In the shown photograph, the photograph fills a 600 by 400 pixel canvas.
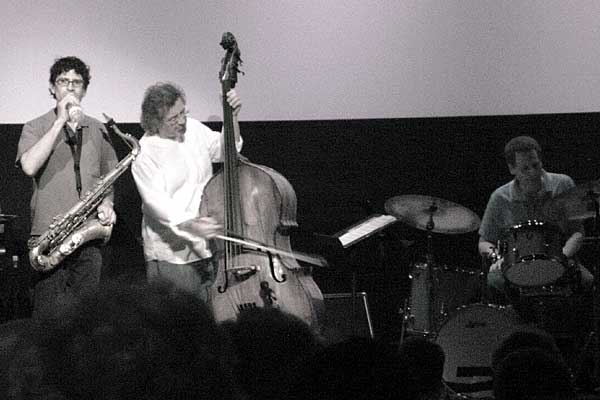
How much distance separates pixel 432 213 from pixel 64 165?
1975mm

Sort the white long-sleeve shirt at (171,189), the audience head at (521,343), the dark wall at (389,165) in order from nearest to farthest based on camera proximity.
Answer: the audience head at (521,343) < the white long-sleeve shirt at (171,189) < the dark wall at (389,165)

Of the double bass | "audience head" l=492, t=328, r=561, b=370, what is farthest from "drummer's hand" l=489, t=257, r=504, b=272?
"audience head" l=492, t=328, r=561, b=370

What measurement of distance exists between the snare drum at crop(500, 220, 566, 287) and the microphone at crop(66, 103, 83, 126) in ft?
7.50

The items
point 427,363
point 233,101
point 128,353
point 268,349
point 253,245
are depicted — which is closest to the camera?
point 128,353

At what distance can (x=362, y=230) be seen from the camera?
4641mm

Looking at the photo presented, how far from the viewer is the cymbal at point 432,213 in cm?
560

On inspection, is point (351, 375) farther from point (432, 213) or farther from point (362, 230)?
point (432, 213)

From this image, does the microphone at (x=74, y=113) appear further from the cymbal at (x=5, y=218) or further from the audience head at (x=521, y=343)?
the audience head at (x=521, y=343)

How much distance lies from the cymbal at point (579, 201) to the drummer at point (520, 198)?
0.55ft

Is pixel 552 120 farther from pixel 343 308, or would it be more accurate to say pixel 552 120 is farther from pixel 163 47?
pixel 163 47

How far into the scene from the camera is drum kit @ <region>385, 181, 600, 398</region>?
207 inches

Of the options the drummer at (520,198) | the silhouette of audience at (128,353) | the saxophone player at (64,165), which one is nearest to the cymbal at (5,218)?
the saxophone player at (64,165)

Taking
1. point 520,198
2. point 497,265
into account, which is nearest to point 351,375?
point 497,265

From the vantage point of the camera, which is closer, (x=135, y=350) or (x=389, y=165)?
(x=135, y=350)
